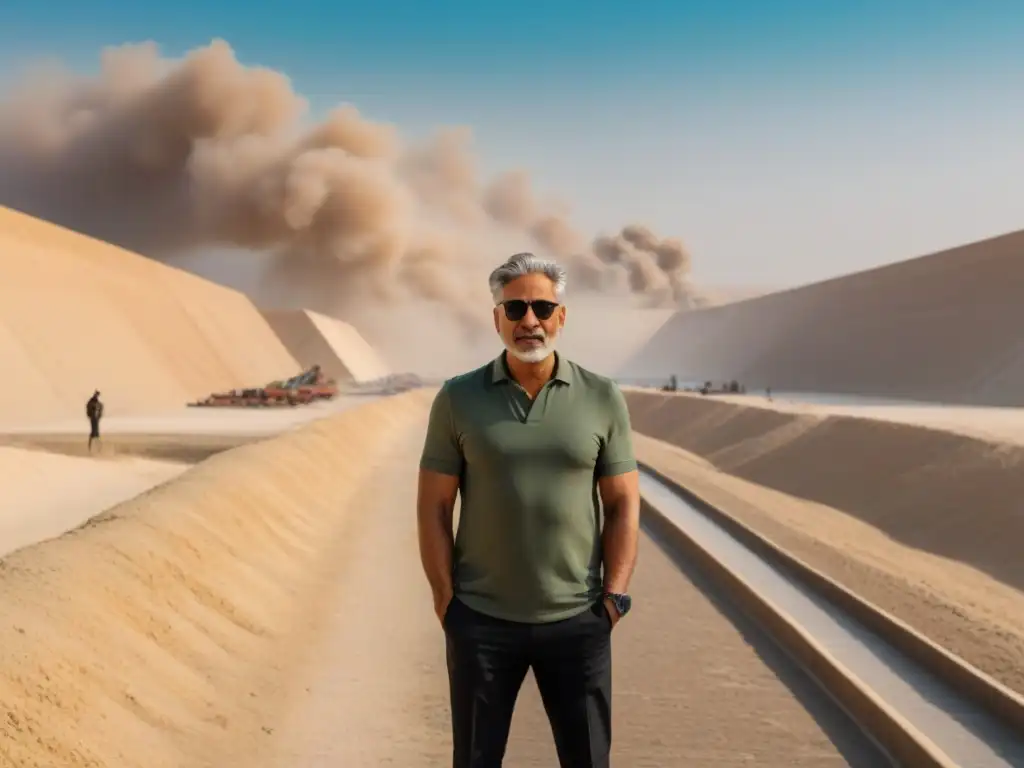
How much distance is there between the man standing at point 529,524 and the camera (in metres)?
2.87

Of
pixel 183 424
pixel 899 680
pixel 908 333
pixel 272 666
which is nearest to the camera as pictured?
pixel 899 680

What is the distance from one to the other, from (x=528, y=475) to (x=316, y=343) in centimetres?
9445

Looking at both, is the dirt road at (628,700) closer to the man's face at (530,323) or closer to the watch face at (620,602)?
the watch face at (620,602)

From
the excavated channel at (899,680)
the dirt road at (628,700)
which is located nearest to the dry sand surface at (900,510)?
the excavated channel at (899,680)

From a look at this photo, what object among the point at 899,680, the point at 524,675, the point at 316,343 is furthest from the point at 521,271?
the point at 316,343

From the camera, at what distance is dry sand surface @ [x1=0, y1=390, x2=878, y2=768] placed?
5.11 metres

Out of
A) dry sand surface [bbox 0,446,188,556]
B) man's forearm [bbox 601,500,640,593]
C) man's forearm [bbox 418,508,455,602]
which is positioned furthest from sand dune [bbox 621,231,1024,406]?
man's forearm [bbox 418,508,455,602]

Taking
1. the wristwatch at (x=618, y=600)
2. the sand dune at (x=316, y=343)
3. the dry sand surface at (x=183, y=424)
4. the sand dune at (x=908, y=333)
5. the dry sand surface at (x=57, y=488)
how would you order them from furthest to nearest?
the sand dune at (x=316, y=343) → the sand dune at (x=908, y=333) → the dry sand surface at (x=183, y=424) → the dry sand surface at (x=57, y=488) → the wristwatch at (x=618, y=600)

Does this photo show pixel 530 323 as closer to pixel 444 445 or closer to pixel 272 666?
pixel 444 445

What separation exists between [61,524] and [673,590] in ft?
30.5

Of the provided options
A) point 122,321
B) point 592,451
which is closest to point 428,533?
point 592,451

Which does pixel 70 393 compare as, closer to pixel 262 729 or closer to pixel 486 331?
pixel 262 729

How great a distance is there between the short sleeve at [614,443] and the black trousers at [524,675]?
43 cm

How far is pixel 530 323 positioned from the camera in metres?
2.95
